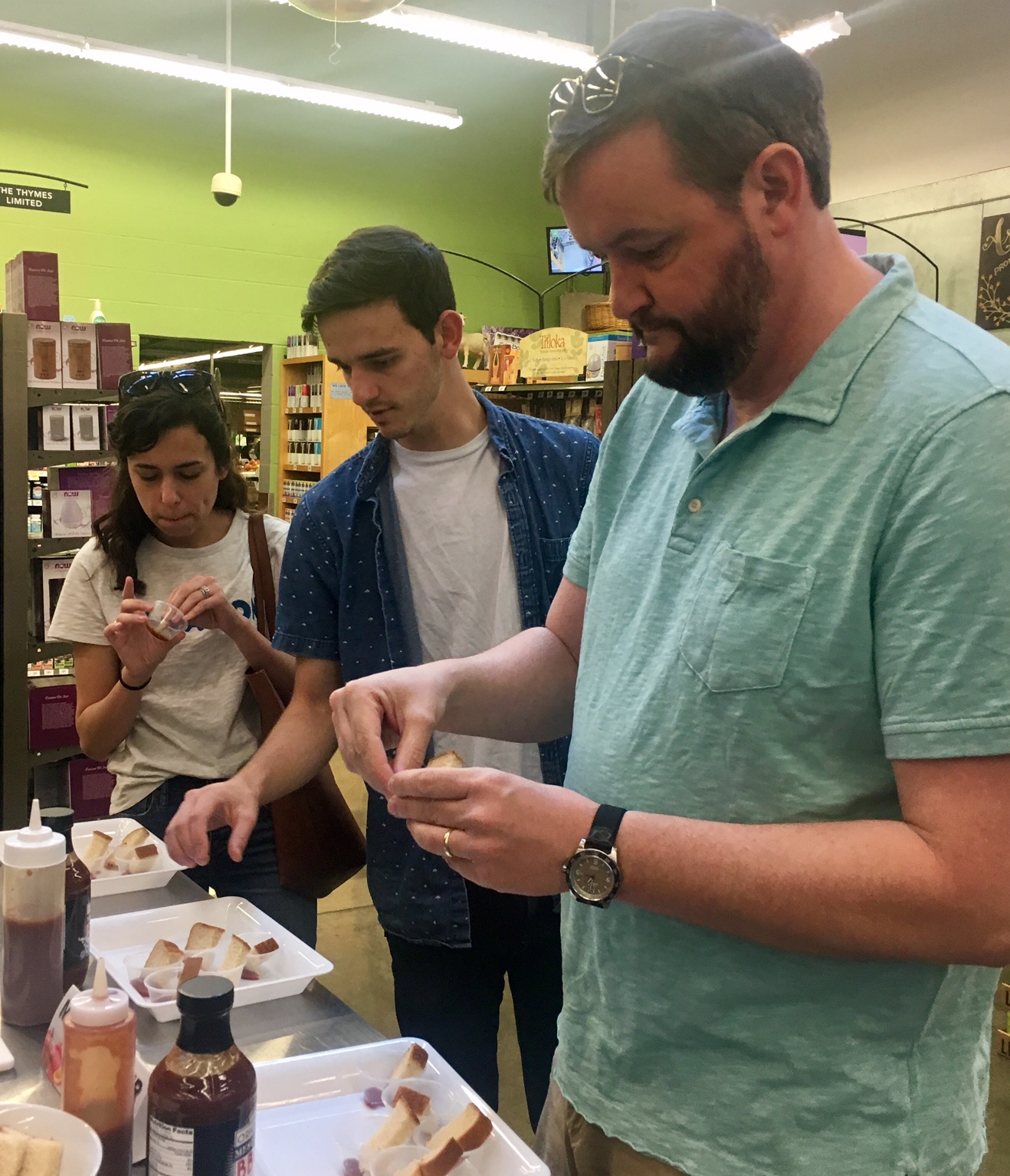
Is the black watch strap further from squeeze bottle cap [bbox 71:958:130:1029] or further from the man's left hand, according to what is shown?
squeeze bottle cap [bbox 71:958:130:1029]

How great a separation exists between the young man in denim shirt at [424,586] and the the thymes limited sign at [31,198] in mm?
3861

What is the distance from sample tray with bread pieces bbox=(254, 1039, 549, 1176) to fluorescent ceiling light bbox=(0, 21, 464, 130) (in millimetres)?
7187

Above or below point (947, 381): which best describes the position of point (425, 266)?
above

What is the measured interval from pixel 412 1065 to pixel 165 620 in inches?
45.9

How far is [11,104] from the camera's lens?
8.21 meters

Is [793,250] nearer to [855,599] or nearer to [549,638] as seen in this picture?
[855,599]

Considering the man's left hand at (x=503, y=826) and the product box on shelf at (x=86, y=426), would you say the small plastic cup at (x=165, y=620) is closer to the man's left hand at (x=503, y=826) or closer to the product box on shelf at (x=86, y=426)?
the man's left hand at (x=503, y=826)

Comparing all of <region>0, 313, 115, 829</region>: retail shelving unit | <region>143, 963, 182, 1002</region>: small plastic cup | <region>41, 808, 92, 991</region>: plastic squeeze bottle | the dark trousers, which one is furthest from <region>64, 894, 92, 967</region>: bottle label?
<region>0, 313, 115, 829</region>: retail shelving unit

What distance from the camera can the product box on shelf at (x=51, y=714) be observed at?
3.63 m

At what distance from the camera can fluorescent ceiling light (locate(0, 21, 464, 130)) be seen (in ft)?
21.9

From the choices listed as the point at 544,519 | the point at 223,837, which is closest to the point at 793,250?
the point at 544,519

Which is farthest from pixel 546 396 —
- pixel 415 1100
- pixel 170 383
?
pixel 415 1100

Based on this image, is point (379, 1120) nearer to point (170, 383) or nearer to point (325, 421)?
point (170, 383)

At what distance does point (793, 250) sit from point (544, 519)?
106 cm
